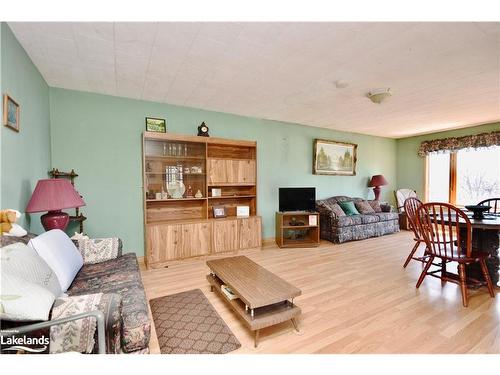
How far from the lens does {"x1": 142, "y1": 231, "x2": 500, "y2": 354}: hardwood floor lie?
1612mm

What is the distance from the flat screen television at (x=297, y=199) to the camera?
425cm

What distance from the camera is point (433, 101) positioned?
3.34 metres

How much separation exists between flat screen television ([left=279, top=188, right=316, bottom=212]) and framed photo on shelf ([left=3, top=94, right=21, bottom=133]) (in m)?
3.43

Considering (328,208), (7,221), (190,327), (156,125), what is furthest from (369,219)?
(7,221)

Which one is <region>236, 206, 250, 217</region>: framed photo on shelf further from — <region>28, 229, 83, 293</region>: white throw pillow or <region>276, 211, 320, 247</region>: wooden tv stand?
<region>28, 229, 83, 293</region>: white throw pillow

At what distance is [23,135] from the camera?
200 cm

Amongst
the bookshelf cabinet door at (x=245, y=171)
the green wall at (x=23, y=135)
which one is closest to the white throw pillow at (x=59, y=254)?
the green wall at (x=23, y=135)

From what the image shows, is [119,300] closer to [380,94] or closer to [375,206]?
[380,94]

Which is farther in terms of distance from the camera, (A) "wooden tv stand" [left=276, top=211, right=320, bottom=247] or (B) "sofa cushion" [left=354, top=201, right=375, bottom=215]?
(B) "sofa cushion" [left=354, top=201, right=375, bottom=215]

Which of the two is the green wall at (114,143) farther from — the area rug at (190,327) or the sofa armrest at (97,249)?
the area rug at (190,327)

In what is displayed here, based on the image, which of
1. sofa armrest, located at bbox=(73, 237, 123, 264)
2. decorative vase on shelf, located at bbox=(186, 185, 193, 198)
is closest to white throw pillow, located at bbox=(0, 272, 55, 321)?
sofa armrest, located at bbox=(73, 237, 123, 264)

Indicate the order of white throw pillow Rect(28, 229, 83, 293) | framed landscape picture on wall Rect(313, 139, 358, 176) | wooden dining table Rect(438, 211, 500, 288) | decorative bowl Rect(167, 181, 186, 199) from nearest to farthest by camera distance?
white throw pillow Rect(28, 229, 83, 293) < wooden dining table Rect(438, 211, 500, 288) < decorative bowl Rect(167, 181, 186, 199) < framed landscape picture on wall Rect(313, 139, 358, 176)

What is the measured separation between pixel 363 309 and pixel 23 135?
3.36 meters
